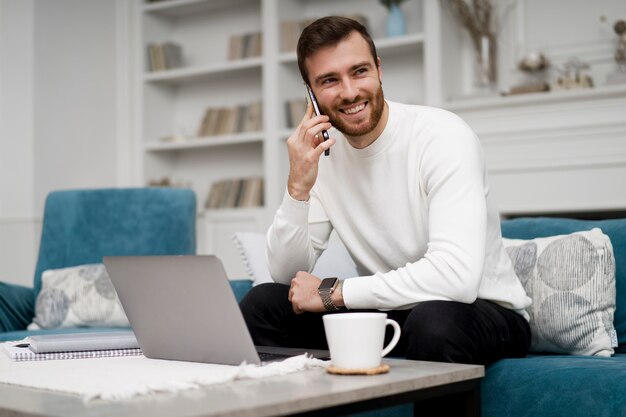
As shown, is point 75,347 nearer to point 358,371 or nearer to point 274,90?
point 358,371

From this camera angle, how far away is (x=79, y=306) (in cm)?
308

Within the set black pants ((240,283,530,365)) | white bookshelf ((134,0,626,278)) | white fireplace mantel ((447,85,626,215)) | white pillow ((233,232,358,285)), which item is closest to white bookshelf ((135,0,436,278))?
white bookshelf ((134,0,626,278))

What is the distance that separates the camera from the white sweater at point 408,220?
5.83 ft

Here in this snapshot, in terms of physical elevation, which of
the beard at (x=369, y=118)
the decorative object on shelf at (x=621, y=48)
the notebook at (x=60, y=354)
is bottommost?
the notebook at (x=60, y=354)

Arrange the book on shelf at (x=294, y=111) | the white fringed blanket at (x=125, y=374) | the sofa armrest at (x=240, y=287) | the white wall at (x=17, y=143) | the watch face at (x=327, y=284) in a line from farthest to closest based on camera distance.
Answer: the book on shelf at (x=294, y=111) → the white wall at (x=17, y=143) → the sofa armrest at (x=240, y=287) → the watch face at (x=327, y=284) → the white fringed blanket at (x=125, y=374)

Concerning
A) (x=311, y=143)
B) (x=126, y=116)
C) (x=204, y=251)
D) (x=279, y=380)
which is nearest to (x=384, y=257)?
(x=311, y=143)

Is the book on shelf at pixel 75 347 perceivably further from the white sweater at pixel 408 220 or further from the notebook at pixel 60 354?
the white sweater at pixel 408 220

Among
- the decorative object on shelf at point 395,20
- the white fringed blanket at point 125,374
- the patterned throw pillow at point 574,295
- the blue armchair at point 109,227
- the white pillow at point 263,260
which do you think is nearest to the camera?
the white fringed blanket at point 125,374

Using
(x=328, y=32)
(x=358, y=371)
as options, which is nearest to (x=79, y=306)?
(x=328, y=32)

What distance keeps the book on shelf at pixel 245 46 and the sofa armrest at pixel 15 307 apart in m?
2.60

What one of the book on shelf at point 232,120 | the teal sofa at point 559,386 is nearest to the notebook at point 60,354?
the teal sofa at point 559,386

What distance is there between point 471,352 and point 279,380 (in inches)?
21.8

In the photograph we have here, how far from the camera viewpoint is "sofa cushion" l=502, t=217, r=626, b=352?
7.38 ft

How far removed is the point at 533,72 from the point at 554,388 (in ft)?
9.78
